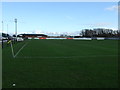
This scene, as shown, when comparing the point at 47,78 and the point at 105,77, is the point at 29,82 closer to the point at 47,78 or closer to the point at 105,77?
the point at 47,78

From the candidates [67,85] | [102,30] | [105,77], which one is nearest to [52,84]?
[67,85]

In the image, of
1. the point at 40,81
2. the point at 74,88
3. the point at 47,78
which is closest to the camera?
the point at 74,88

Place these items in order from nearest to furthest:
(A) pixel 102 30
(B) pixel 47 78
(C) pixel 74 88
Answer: (C) pixel 74 88, (B) pixel 47 78, (A) pixel 102 30

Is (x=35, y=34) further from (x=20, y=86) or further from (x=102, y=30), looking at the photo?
(x=20, y=86)

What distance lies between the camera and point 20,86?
21.1 ft

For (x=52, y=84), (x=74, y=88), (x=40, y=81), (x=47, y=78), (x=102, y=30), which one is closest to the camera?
(x=74, y=88)

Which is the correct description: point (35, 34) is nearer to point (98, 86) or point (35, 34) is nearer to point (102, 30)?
point (102, 30)

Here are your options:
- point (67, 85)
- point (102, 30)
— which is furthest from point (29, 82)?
point (102, 30)

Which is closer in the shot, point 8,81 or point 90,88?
point 90,88

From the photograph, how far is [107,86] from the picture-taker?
21.5 ft

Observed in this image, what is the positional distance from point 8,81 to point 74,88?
244 cm

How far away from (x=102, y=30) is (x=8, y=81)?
13769 cm

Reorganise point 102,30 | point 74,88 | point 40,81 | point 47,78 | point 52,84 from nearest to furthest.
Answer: point 74,88 < point 52,84 < point 40,81 < point 47,78 < point 102,30

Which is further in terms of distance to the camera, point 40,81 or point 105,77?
point 105,77
